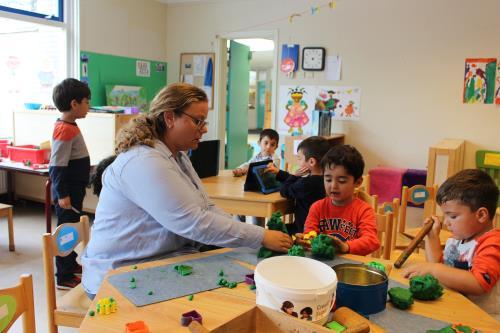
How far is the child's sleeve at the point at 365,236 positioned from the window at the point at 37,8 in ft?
13.5

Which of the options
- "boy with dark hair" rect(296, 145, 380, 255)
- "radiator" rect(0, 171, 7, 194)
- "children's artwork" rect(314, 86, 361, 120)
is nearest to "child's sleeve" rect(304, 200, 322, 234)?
"boy with dark hair" rect(296, 145, 380, 255)

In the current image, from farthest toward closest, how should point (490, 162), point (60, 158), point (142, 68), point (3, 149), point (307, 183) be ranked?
point (142, 68) → point (3, 149) → point (490, 162) → point (60, 158) → point (307, 183)

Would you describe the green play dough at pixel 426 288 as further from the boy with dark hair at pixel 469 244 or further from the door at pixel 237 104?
the door at pixel 237 104

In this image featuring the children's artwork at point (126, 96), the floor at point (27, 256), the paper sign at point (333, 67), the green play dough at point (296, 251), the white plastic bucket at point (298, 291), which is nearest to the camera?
the white plastic bucket at point (298, 291)

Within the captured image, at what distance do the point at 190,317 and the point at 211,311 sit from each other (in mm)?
93

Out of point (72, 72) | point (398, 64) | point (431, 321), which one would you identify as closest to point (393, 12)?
point (398, 64)

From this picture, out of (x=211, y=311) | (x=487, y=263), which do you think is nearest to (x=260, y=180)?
(x=487, y=263)

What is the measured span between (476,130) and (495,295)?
12.2 feet

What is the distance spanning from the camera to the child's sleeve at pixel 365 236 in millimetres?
1653

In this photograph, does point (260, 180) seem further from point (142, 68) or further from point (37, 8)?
point (142, 68)

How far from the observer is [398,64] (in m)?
4.91

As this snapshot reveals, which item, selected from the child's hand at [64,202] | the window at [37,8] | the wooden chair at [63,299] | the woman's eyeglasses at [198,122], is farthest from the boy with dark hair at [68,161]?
the window at [37,8]

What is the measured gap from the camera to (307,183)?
8.02 feet

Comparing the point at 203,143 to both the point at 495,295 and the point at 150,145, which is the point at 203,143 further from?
the point at 495,295
